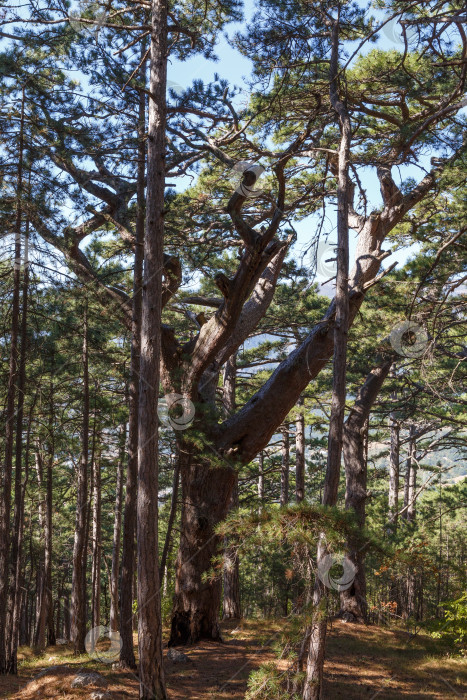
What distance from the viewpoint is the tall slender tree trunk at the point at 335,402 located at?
561 centimetres

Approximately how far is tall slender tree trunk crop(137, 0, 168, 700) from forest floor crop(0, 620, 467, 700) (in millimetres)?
914

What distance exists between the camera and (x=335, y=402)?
684 cm

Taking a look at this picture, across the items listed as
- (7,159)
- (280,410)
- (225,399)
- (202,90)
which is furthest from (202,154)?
(225,399)

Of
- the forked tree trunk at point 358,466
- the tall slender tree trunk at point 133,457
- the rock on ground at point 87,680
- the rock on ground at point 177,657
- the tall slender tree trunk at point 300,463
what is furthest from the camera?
the tall slender tree trunk at point 300,463

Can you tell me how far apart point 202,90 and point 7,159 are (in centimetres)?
364

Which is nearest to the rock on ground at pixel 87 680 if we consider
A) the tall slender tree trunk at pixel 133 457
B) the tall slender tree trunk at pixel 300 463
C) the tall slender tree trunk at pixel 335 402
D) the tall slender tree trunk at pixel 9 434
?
the tall slender tree trunk at pixel 133 457

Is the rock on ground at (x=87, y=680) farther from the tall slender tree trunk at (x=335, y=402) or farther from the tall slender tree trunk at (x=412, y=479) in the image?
the tall slender tree trunk at (x=412, y=479)

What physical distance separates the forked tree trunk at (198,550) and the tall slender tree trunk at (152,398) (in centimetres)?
273

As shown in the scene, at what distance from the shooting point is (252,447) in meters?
10.2

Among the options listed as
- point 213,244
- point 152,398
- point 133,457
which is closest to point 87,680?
point 133,457

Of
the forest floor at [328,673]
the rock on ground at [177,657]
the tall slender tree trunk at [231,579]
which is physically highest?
the tall slender tree trunk at [231,579]

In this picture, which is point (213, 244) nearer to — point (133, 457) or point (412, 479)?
point (133, 457)

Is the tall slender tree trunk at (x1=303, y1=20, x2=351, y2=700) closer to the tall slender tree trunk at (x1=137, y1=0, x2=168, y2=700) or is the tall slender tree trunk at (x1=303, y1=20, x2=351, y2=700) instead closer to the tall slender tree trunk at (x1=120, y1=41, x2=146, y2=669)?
the tall slender tree trunk at (x1=137, y1=0, x2=168, y2=700)

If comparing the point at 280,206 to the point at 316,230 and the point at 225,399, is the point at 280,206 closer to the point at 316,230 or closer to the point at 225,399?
the point at 316,230
